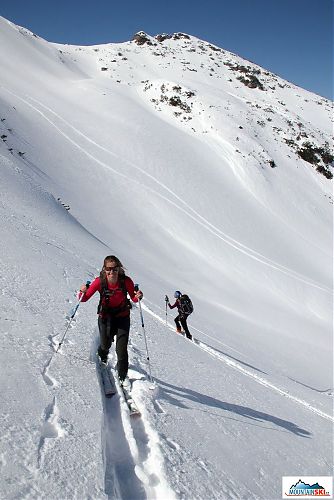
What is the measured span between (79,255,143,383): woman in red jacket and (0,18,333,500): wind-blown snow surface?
0.55 metres

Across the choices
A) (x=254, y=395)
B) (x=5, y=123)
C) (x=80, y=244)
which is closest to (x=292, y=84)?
(x=5, y=123)

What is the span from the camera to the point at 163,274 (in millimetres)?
19094

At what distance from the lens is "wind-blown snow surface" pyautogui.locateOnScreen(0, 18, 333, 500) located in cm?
439

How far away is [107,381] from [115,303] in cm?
127

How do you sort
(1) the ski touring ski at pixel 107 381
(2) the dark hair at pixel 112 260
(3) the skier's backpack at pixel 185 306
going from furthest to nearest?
(3) the skier's backpack at pixel 185 306 → (2) the dark hair at pixel 112 260 → (1) the ski touring ski at pixel 107 381

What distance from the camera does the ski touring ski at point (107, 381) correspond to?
5543mm

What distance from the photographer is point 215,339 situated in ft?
41.8

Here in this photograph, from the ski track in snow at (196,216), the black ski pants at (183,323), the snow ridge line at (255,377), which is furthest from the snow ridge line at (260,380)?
the ski track in snow at (196,216)

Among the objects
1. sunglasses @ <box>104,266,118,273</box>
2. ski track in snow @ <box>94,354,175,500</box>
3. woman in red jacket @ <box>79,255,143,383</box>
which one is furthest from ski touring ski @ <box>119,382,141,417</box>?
sunglasses @ <box>104,266,118,273</box>

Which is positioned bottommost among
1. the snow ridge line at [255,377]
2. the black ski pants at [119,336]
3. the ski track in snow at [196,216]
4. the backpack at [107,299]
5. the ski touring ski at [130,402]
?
the ski touring ski at [130,402]

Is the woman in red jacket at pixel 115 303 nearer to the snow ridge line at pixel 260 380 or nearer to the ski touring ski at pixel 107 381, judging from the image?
the ski touring ski at pixel 107 381

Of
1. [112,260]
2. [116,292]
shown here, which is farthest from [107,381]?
[112,260]

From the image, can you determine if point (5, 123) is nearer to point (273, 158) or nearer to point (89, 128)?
point (89, 128)

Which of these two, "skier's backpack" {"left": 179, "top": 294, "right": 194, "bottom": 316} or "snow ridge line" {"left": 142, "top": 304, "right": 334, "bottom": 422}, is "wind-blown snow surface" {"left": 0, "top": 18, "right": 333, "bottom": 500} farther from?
"skier's backpack" {"left": 179, "top": 294, "right": 194, "bottom": 316}
